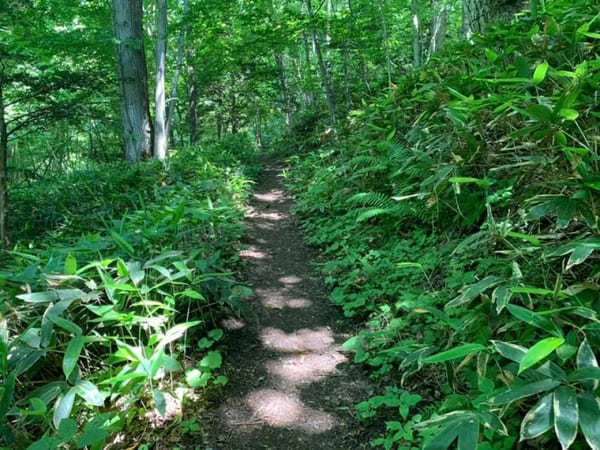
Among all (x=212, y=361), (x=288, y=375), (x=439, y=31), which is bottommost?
(x=288, y=375)

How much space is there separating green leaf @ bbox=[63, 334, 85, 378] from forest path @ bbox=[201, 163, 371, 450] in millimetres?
848

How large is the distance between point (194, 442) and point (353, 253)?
8.19ft

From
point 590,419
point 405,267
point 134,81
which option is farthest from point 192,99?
point 590,419

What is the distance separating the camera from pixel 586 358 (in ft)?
5.12

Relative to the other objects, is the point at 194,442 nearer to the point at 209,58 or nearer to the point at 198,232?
the point at 198,232

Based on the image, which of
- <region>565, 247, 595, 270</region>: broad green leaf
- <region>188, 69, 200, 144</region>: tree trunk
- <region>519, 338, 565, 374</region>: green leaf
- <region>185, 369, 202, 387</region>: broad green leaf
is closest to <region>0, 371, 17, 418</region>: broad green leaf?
<region>185, 369, 202, 387</region>: broad green leaf

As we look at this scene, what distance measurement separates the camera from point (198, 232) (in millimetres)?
4309

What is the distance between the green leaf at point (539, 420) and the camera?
139cm

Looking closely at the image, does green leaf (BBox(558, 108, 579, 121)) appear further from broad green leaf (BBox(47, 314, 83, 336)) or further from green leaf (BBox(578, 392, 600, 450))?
broad green leaf (BBox(47, 314, 83, 336))

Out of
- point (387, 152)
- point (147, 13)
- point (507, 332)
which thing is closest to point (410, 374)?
point (507, 332)

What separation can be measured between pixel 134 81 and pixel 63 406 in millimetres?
7316

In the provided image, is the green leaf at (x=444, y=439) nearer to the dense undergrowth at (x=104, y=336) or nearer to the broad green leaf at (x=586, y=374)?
the broad green leaf at (x=586, y=374)

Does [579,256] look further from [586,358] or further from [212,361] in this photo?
[212,361]

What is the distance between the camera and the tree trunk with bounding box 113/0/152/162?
806 centimetres
